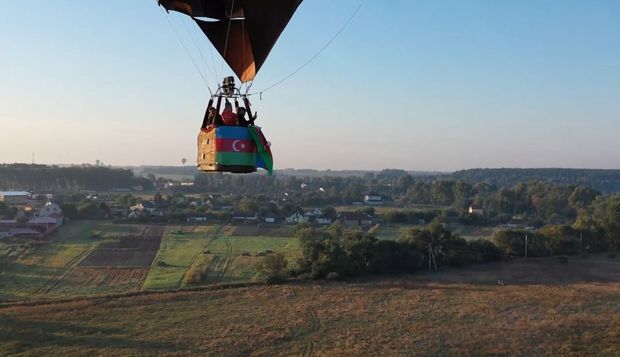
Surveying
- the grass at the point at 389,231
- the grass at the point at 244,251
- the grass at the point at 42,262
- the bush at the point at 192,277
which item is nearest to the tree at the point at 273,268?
the grass at the point at 244,251

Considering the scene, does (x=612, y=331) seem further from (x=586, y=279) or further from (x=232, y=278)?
(x=232, y=278)

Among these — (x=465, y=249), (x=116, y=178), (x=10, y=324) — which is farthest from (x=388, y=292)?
(x=116, y=178)

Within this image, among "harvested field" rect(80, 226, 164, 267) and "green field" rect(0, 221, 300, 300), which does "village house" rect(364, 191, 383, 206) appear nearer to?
"green field" rect(0, 221, 300, 300)

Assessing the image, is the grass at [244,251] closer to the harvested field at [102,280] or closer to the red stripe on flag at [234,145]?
the harvested field at [102,280]

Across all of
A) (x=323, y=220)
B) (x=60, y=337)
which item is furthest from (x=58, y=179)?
(x=60, y=337)

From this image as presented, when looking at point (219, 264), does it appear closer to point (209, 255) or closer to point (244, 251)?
point (209, 255)

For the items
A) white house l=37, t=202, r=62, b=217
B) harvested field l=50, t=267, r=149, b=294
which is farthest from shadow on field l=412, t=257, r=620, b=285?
white house l=37, t=202, r=62, b=217
